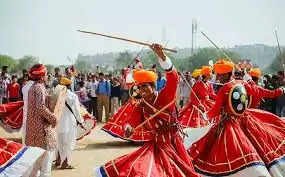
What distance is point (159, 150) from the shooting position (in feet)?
21.8

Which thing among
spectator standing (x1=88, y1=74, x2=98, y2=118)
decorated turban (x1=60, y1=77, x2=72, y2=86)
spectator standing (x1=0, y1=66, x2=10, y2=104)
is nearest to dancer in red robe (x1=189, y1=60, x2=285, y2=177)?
decorated turban (x1=60, y1=77, x2=72, y2=86)

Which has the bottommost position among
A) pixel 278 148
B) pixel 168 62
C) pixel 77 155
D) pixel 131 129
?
pixel 77 155

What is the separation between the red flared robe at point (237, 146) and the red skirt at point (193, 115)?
5.09 meters

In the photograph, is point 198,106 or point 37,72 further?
point 198,106

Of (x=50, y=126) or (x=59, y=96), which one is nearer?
(x=50, y=126)

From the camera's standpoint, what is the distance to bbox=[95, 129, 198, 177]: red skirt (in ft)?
20.6

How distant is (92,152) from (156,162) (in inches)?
280

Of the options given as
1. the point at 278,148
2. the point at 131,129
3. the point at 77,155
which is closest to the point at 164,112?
the point at 131,129

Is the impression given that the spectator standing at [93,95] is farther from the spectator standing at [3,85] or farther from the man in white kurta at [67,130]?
the man in white kurta at [67,130]

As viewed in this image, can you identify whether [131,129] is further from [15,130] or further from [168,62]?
[15,130]

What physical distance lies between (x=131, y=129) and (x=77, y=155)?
6.47 m

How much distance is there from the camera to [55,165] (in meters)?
11.4

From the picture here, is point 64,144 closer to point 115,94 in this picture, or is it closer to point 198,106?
point 198,106

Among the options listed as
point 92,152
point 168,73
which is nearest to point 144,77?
point 168,73
